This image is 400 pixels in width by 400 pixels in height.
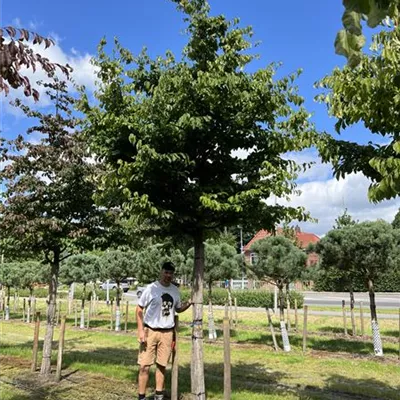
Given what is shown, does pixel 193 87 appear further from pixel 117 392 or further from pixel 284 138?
pixel 117 392

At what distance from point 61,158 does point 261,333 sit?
10.6 m

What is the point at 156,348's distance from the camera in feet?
21.8

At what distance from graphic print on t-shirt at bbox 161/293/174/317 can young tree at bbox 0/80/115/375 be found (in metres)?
3.20

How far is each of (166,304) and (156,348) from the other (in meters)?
0.63

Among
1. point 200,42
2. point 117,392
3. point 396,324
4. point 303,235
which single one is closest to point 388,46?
point 200,42

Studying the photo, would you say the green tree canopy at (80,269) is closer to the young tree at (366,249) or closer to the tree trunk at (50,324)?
the young tree at (366,249)

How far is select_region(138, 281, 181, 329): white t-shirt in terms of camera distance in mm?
6590

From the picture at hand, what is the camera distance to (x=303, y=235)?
218 feet

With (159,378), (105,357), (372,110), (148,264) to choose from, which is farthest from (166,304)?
(148,264)

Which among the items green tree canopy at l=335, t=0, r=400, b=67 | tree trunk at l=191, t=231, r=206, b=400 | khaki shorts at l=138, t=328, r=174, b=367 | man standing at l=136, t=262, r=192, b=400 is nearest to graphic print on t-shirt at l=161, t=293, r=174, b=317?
man standing at l=136, t=262, r=192, b=400

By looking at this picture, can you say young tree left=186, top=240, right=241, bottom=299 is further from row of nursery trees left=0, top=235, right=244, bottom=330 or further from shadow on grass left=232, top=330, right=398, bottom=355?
shadow on grass left=232, top=330, right=398, bottom=355

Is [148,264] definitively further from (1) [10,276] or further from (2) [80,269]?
(1) [10,276]

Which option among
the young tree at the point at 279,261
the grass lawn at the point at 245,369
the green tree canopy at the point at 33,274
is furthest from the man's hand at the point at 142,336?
the green tree canopy at the point at 33,274

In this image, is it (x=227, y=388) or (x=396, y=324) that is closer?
(x=227, y=388)
